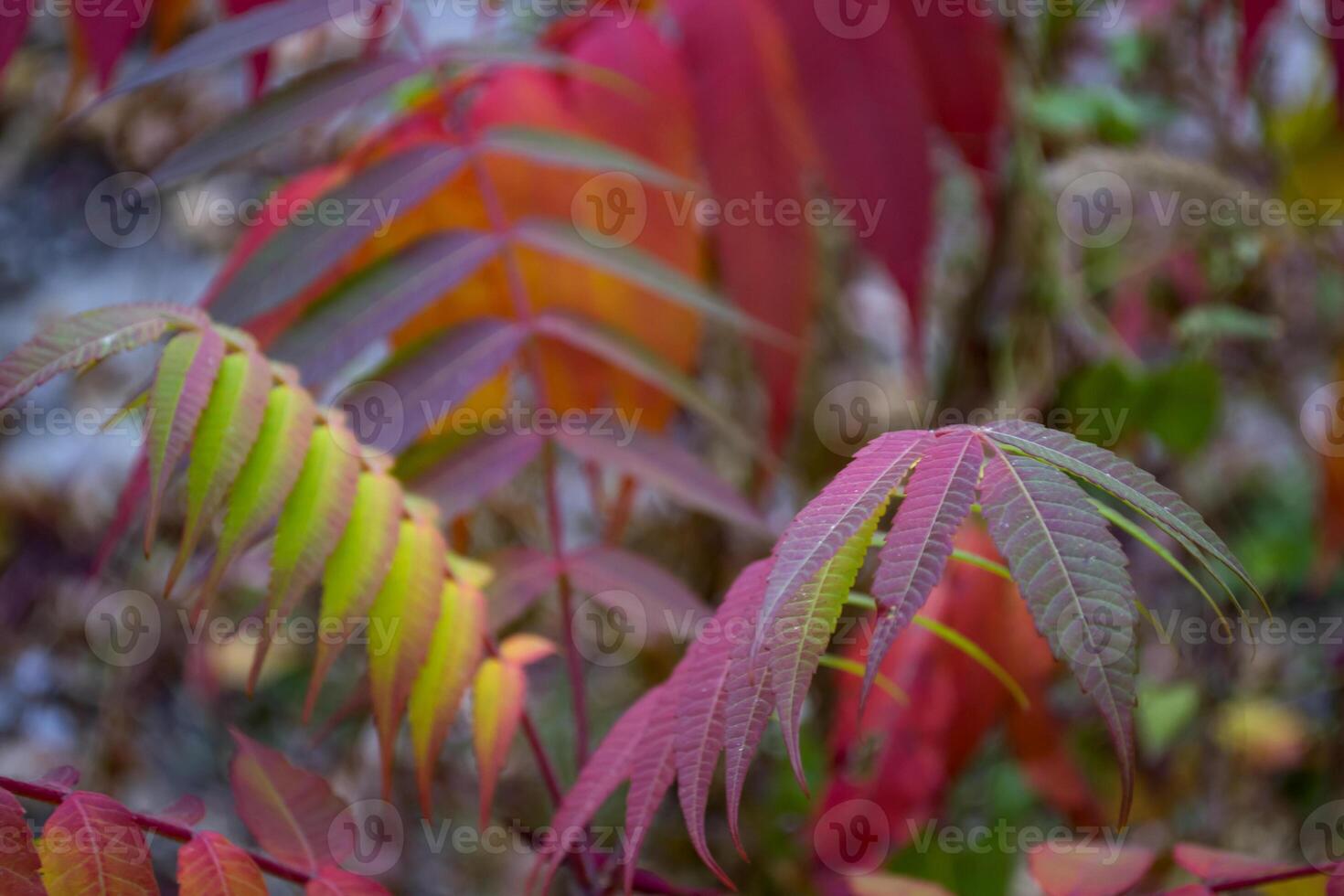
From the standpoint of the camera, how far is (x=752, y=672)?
0.28 m

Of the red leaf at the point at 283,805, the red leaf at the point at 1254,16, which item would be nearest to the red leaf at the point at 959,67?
the red leaf at the point at 1254,16

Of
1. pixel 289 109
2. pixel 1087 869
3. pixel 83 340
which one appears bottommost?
pixel 1087 869

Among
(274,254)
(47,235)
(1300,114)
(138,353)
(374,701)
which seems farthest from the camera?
(47,235)

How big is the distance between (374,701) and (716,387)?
1.03m

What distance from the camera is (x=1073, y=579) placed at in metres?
0.27

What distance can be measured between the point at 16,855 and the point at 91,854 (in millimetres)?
22

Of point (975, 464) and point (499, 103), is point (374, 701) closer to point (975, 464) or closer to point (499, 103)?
point (975, 464)

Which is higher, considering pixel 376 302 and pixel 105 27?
pixel 105 27

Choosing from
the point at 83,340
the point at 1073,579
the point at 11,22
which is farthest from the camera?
the point at 11,22

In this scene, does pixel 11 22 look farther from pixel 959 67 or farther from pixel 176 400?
pixel 959 67

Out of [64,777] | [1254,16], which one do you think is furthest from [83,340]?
[1254,16]

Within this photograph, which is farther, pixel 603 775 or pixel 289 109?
pixel 289 109

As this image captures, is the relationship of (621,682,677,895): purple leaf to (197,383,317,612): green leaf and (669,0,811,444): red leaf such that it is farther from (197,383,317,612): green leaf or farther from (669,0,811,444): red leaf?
(669,0,811,444): red leaf

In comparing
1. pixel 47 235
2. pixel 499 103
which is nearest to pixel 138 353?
pixel 47 235
